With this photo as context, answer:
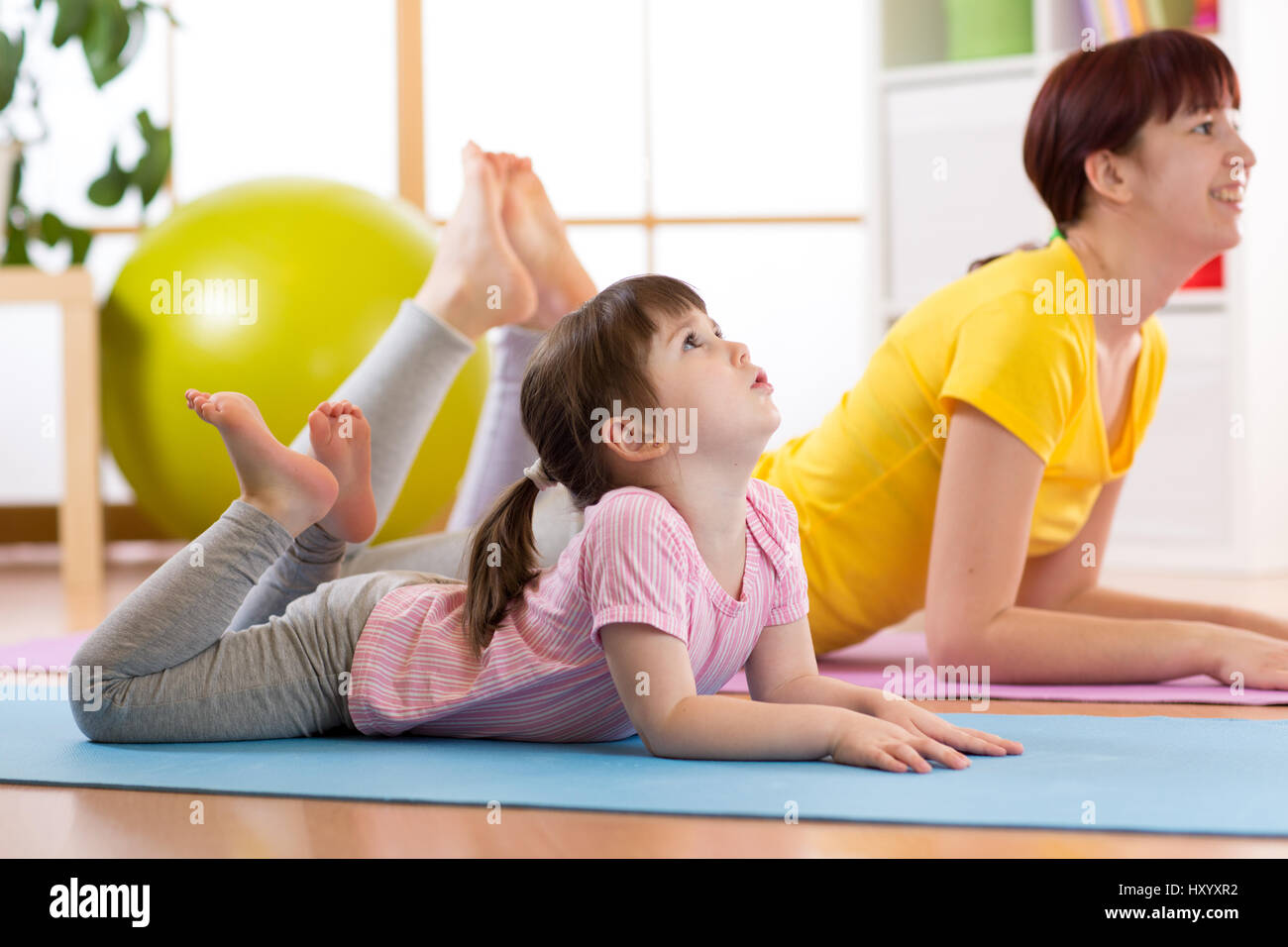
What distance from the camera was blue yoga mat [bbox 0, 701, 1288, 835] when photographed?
858 millimetres

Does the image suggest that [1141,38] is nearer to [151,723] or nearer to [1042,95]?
[1042,95]

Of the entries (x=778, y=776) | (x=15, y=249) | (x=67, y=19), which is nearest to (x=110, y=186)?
(x=15, y=249)

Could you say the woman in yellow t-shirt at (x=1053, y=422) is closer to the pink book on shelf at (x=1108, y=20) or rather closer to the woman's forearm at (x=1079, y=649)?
the woman's forearm at (x=1079, y=649)

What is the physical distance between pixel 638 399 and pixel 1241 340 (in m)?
1.88

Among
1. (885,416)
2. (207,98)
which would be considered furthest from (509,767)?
(207,98)

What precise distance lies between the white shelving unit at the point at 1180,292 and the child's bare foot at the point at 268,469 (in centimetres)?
195

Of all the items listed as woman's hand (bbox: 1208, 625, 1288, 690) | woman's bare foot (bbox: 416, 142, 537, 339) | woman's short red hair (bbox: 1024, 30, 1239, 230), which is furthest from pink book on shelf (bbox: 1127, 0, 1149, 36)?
woman's hand (bbox: 1208, 625, 1288, 690)

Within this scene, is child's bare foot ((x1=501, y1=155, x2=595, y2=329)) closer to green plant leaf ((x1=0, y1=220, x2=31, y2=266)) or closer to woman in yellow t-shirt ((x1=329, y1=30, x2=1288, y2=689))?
woman in yellow t-shirt ((x1=329, y1=30, x2=1288, y2=689))

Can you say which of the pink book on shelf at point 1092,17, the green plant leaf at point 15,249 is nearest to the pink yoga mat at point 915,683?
the green plant leaf at point 15,249

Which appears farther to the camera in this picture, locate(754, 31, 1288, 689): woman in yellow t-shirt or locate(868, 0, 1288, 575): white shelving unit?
locate(868, 0, 1288, 575): white shelving unit

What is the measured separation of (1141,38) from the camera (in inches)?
56.6

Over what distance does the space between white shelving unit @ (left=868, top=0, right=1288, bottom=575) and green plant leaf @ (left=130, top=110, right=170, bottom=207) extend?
1504 mm

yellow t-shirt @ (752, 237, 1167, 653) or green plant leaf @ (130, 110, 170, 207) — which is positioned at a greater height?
green plant leaf @ (130, 110, 170, 207)

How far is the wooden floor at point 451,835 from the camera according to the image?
79 cm
